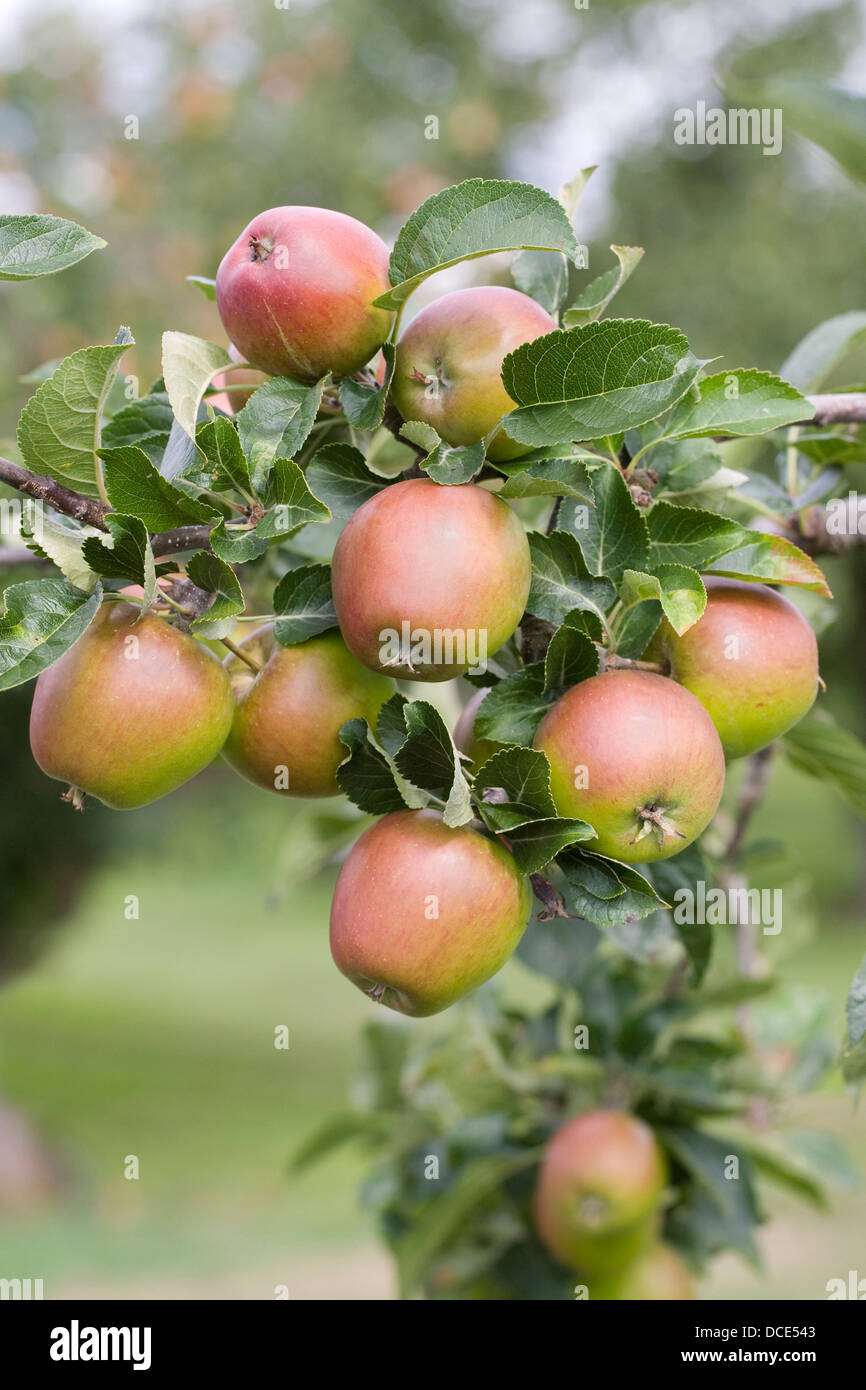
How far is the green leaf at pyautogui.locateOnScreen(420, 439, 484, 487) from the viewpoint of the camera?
62 cm

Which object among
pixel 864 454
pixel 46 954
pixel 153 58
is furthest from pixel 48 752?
pixel 153 58

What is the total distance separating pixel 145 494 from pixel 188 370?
0.30 feet

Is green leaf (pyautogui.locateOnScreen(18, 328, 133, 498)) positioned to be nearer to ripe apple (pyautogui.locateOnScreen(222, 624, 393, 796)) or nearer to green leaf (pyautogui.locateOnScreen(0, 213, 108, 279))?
green leaf (pyautogui.locateOnScreen(0, 213, 108, 279))

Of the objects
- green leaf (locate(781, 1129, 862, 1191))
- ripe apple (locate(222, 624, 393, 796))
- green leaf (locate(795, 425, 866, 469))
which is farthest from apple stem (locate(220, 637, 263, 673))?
green leaf (locate(781, 1129, 862, 1191))

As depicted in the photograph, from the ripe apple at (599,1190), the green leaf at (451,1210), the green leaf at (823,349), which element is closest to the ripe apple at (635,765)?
the green leaf at (823,349)

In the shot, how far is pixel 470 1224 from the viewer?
136cm

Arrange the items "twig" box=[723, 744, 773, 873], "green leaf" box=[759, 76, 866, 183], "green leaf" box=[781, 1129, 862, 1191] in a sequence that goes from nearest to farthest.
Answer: "green leaf" box=[759, 76, 866, 183] < "twig" box=[723, 744, 773, 873] < "green leaf" box=[781, 1129, 862, 1191]

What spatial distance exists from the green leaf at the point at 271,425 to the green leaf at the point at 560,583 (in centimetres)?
16

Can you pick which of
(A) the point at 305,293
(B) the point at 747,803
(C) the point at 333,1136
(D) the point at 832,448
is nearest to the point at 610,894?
(A) the point at 305,293

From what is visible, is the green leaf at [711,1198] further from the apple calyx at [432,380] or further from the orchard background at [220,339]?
the apple calyx at [432,380]

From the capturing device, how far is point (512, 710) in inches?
26.6

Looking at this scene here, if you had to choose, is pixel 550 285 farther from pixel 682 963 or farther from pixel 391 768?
pixel 682 963

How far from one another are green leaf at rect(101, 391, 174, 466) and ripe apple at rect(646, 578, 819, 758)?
1.13 ft

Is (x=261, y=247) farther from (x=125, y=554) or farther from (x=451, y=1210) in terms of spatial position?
(x=451, y=1210)
